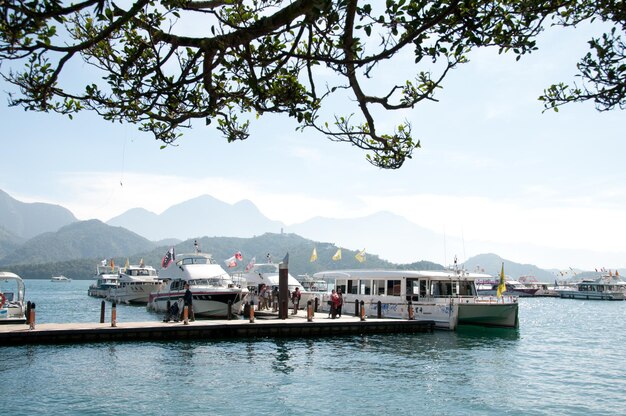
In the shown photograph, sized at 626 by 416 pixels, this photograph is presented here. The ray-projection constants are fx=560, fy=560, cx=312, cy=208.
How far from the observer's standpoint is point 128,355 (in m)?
24.0

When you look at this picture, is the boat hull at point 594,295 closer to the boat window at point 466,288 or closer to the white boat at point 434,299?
the white boat at point 434,299

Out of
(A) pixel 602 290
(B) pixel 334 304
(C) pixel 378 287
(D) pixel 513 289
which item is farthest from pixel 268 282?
(D) pixel 513 289

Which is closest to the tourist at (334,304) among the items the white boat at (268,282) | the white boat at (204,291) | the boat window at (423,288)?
the boat window at (423,288)

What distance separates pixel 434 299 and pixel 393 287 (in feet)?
10.0

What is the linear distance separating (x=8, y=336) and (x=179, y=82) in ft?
73.2

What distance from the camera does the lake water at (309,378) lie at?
1669cm

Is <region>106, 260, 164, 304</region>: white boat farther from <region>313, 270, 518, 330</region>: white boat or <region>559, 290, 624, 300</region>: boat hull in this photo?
<region>559, 290, 624, 300</region>: boat hull

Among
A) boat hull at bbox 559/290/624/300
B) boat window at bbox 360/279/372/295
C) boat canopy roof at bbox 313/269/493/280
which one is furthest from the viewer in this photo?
boat hull at bbox 559/290/624/300

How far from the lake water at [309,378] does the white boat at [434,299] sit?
4.37 metres

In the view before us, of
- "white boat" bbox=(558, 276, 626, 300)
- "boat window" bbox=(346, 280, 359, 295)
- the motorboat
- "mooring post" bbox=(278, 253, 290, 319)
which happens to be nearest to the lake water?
"mooring post" bbox=(278, 253, 290, 319)

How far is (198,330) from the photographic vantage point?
29.3 metres

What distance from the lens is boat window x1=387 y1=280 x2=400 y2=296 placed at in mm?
38853

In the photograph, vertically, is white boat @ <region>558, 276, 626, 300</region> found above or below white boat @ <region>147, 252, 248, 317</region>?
below

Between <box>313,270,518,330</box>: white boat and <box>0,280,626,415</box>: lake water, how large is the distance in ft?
A: 14.3
